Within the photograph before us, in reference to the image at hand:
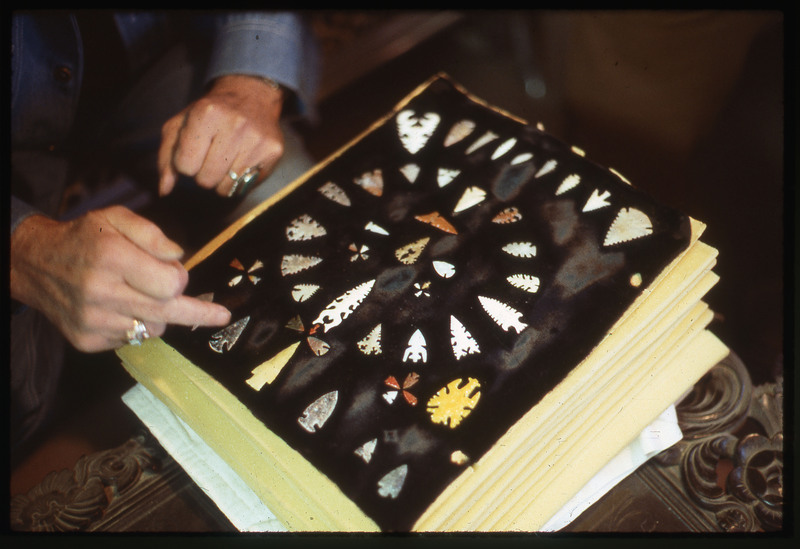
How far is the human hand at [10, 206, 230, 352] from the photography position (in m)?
0.52

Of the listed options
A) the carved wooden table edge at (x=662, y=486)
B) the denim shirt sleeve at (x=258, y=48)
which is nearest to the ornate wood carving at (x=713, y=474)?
the carved wooden table edge at (x=662, y=486)

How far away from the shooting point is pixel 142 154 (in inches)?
31.8

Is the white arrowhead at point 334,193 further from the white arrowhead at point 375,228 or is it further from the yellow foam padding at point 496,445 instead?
the yellow foam padding at point 496,445

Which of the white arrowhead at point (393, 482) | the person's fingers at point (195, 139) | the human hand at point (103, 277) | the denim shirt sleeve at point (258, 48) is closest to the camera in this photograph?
the white arrowhead at point (393, 482)

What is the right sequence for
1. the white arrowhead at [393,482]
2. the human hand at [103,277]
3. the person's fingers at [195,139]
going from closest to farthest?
the white arrowhead at [393,482] < the human hand at [103,277] < the person's fingers at [195,139]

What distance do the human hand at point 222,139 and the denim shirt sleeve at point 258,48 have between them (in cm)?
3

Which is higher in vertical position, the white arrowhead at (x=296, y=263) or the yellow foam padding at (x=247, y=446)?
the white arrowhead at (x=296, y=263)

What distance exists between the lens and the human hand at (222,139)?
0.67 meters

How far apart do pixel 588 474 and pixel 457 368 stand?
0.16m

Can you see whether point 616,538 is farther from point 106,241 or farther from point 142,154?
point 142,154

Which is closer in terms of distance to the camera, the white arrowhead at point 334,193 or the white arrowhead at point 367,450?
the white arrowhead at point 367,450

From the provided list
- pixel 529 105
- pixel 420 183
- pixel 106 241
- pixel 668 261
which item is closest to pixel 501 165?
pixel 420 183

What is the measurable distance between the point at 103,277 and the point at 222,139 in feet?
0.74

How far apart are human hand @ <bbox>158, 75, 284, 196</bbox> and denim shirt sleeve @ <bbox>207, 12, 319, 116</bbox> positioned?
27 millimetres
